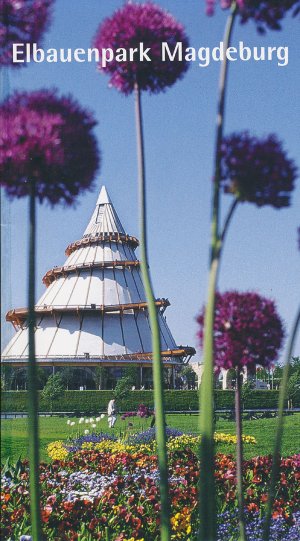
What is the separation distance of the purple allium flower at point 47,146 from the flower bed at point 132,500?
1.92m

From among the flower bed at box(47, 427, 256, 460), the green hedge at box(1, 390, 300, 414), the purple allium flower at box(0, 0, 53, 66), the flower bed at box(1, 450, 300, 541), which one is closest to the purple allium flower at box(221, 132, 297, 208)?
the purple allium flower at box(0, 0, 53, 66)

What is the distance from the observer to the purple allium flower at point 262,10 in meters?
1.62

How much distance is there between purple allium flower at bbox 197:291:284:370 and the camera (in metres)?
1.85

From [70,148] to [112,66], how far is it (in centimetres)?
31

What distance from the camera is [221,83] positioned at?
1504mm

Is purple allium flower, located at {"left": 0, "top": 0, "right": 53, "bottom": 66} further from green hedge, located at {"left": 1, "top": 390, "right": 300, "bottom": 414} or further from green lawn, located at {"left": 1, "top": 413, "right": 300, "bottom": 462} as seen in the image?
green hedge, located at {"left": 1, "top": 390, "right": 300, "bottom": 414}

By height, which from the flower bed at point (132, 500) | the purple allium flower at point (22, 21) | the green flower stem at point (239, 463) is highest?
the purple allium flower at point (22, 21)

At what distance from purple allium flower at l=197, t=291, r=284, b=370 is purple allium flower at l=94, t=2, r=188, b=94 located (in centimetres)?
66

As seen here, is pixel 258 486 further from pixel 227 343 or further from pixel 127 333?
pixel 127 333

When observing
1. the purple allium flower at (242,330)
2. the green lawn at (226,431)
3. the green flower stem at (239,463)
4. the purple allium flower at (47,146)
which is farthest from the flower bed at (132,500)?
the green lawn at (226,431)

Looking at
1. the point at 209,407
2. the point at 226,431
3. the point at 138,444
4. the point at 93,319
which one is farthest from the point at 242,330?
the point at 93,319

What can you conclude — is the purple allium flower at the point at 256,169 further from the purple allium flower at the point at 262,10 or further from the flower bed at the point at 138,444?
the flower bed at the point at 138,444

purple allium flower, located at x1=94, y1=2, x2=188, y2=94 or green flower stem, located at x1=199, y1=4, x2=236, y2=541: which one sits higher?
purple allium flower, located at x1=94, y1=2, x2=188, y2=94

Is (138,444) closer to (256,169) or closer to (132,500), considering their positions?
(132,500)
